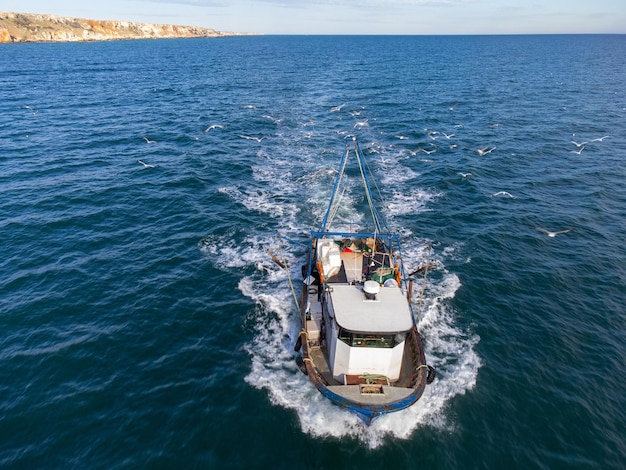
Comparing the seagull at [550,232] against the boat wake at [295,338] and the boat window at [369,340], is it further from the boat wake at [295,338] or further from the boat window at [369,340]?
the boat window at [369,340]

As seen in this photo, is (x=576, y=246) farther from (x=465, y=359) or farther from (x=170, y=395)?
(x=170, y=395)

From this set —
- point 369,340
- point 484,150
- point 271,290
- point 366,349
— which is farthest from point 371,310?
point 484,150

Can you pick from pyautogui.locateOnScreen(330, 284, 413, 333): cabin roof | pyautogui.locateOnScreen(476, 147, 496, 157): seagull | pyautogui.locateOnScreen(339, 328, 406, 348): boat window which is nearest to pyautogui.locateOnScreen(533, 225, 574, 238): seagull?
pyautogui.locateOnScreen(476, 147, 496, 157): seagull

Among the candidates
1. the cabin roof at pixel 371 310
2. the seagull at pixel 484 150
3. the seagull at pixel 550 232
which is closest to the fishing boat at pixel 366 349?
the cabin roof at pixel 371 310

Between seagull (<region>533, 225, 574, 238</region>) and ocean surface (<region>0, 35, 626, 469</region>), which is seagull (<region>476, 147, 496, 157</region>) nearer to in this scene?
ocean surface (<region>0, 35, 626, 469</region>)

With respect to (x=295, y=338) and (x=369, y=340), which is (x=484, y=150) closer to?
(x=295, y=338)

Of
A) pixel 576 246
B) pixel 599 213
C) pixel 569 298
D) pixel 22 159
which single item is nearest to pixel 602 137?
pixel 599 213

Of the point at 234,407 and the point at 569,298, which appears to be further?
the point at 569,298
